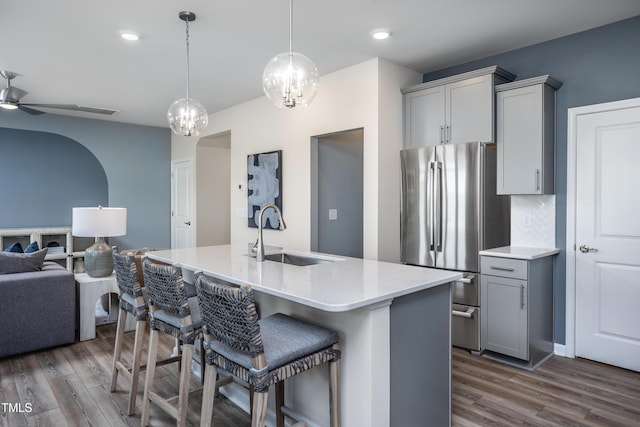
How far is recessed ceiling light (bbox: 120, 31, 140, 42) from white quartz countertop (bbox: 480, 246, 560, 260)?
10.8 feet

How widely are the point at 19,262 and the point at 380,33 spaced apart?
3657 millimetres

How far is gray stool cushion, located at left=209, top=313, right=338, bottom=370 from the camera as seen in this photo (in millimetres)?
1693

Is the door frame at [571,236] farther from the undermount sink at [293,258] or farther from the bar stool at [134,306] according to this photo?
the bar stool at [134,306]

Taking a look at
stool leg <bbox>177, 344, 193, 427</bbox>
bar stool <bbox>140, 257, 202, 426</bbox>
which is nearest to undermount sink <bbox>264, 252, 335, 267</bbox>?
bar stool <bbox>140, 257, 202, 426</bbox>

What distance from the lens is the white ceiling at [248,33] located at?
283cm

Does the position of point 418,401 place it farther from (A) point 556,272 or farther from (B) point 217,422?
→ (A) point 556,272

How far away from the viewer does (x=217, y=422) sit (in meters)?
2.40

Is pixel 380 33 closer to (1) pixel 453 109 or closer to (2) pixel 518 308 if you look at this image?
(1) pixel 453 109

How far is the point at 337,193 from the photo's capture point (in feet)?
15.8

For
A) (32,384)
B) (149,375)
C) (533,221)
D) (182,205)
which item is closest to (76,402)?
(32,384)

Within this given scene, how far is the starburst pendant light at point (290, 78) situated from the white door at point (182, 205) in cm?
460

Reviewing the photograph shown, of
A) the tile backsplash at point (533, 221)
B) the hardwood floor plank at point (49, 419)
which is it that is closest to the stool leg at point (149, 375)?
the hardwood floor plank at point (49, 419)

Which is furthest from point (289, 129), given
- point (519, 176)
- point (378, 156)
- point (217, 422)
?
point (217, 422)

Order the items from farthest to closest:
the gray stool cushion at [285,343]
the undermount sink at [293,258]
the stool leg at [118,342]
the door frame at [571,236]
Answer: the door frame at [571,236] < the undermount sink at [293,258] < the stool leg at [118,342] < the gray stool cushion at [285,343]
